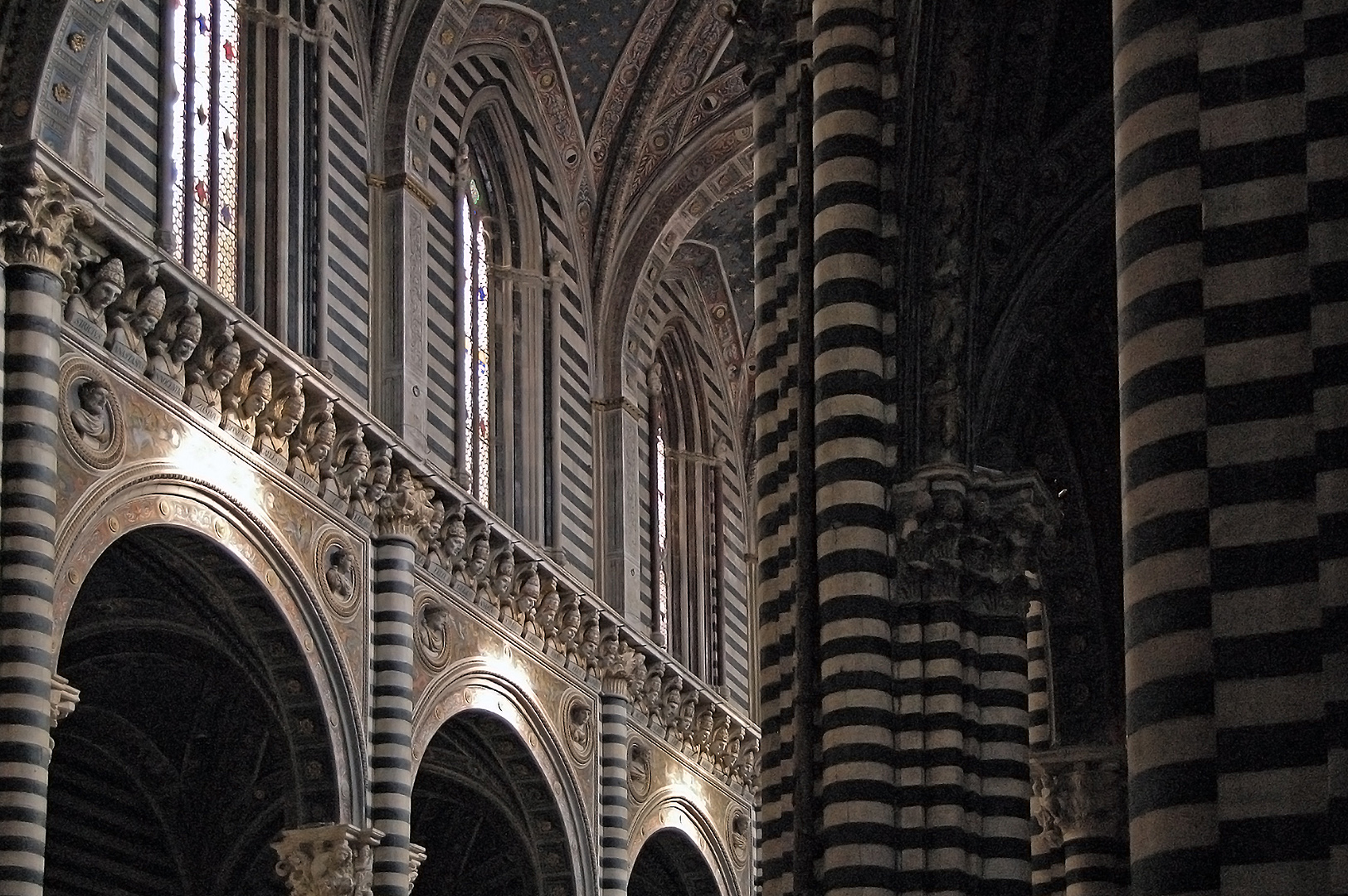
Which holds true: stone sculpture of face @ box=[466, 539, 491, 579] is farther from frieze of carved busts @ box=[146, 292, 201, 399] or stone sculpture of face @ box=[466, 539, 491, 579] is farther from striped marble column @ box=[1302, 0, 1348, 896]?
striped marble column @ box=[1302, 0, 1348, 896]

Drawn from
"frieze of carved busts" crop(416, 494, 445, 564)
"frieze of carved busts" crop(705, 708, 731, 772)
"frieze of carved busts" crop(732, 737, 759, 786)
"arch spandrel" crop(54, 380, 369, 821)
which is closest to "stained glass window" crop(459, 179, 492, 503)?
"frieze of carved busts" crop(416, 494, 445, 564)

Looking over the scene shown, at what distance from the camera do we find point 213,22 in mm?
21750

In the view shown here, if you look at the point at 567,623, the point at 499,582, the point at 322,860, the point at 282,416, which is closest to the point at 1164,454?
the point at 282,416

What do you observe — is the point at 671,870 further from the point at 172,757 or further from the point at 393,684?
the point at 393,684

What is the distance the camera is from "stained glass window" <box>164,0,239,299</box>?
67.7 feet

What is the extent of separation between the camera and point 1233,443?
805cm

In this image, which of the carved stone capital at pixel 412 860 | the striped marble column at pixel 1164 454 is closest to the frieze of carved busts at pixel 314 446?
the carved stone capital at pixel 412 860

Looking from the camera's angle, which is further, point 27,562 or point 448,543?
point 448,543

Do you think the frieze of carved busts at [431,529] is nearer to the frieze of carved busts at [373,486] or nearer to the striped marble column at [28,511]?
the frieze of carved busts at [373,486]

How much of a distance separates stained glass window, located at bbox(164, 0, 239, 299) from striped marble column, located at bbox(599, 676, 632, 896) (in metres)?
7.92

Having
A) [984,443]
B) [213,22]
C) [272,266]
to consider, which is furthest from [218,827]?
[984,443]

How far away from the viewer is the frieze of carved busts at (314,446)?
21.2m

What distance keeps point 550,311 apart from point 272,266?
253 inches

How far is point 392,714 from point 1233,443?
48.8ft
